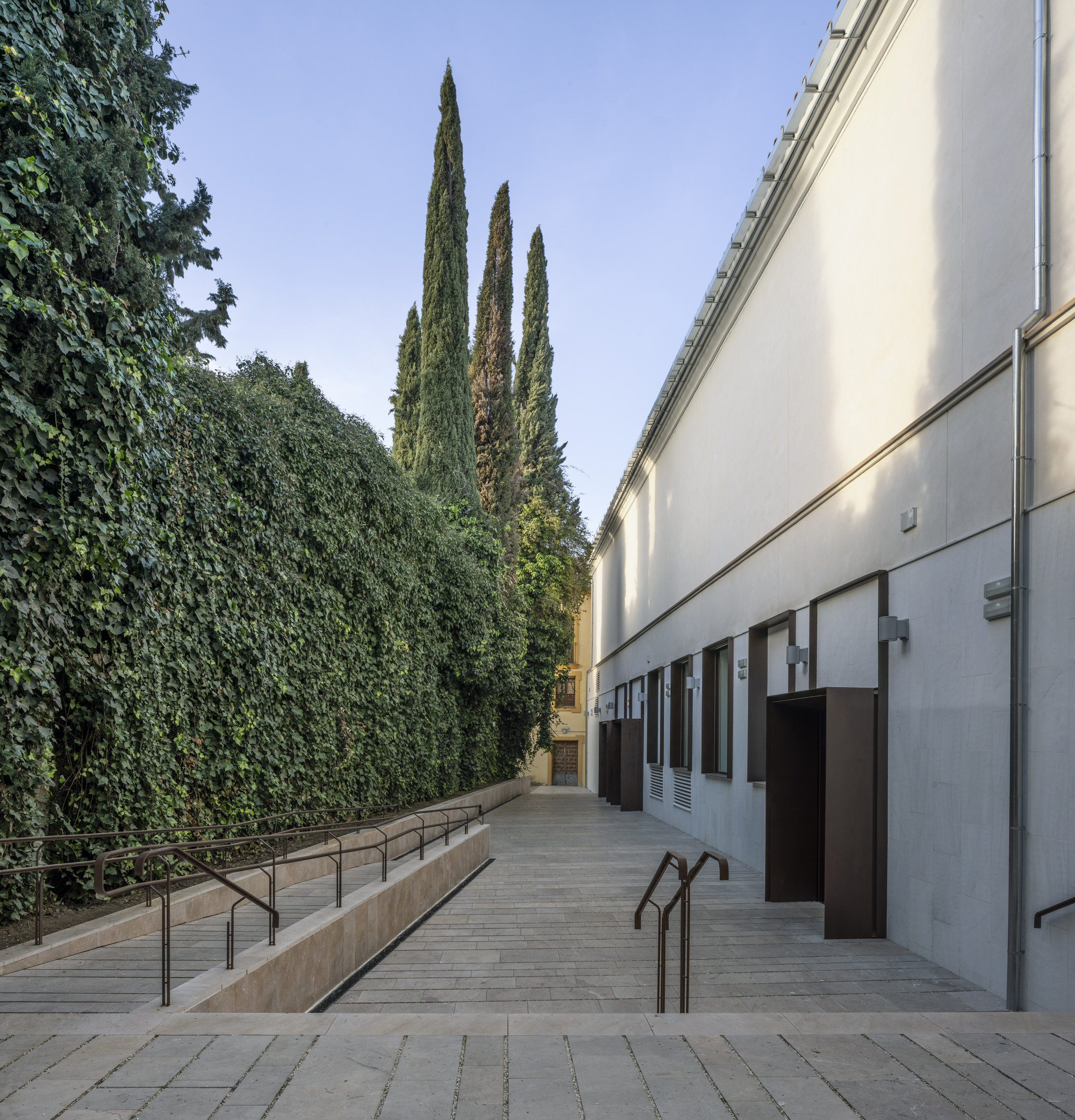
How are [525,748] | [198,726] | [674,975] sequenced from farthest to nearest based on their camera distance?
[525,748], [198,726], [674,975]

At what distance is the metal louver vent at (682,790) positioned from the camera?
16578 mm

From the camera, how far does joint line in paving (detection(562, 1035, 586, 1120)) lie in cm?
331

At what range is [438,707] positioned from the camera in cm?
1516

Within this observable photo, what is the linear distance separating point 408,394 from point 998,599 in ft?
75.3

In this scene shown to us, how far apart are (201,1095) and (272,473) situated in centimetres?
670

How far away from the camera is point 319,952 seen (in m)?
6.01

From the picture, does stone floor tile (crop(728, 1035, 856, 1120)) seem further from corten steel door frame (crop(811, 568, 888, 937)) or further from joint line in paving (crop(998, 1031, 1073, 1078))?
corten steel door frame (crop(811, 568, 888, 937))

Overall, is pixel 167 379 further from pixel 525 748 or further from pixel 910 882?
pixel 525 748

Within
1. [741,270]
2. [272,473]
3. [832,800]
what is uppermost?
[741,270]

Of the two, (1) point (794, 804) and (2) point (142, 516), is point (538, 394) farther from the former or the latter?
(2) point (142, 516)

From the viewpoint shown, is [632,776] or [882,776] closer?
[882,776]

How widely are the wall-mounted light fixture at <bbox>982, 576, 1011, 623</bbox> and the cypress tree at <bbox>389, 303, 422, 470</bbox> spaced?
764 inches

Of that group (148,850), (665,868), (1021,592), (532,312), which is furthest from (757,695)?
(532,312)

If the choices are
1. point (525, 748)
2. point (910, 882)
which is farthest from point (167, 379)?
point (525, 748)
